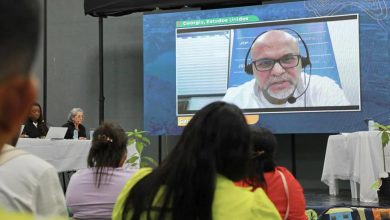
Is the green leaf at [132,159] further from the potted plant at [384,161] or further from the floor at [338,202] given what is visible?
the potted plant at [384,161]

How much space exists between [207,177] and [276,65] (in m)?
5.01

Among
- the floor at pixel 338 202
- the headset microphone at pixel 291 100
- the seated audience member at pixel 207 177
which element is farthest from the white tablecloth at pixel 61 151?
the seated audience member at pixel 207 177

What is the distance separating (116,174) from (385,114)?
163 inches

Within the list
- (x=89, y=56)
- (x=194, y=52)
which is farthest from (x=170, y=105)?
(x=89, y=56)

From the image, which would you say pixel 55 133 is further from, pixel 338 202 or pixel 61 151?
pixel 338 202

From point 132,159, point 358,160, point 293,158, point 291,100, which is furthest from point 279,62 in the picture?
point 132,159

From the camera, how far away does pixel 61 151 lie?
4.72 m

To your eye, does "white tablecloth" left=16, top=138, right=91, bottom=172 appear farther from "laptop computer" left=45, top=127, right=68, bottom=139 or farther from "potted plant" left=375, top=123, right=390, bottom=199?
"potted plant" left=375, top=123, right=390, bottom=199

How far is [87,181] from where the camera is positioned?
1.98 metres

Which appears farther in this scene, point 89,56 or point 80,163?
point 89,56

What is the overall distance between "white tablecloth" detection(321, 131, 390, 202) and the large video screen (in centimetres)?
96

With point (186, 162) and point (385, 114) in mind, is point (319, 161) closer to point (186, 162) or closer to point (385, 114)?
point (385, 114)

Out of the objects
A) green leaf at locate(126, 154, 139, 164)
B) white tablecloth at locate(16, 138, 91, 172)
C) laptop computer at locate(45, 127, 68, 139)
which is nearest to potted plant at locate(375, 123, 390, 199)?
green leaf at locate(126, 154, 139, 164)

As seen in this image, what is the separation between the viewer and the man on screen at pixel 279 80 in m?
5.76
